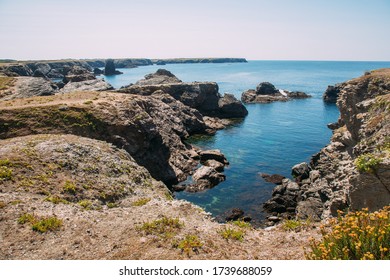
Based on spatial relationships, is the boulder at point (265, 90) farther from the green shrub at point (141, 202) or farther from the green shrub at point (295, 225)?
the green shrub at point (295, 225)

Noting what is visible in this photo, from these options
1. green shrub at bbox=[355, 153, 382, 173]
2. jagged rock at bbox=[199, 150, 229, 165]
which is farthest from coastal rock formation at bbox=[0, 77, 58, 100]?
green shrub at bbox=[355, 153, 382, 173]

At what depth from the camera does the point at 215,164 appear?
5772cm

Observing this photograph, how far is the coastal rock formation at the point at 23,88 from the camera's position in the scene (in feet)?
247

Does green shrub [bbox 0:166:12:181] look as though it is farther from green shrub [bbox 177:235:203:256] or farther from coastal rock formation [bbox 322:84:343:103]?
coastal rock formation [bbox 322:84:343:103]

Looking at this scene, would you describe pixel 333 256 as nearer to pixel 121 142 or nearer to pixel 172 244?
pixel 172 244

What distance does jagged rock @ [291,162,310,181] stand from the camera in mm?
52559

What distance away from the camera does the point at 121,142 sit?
45375 mm

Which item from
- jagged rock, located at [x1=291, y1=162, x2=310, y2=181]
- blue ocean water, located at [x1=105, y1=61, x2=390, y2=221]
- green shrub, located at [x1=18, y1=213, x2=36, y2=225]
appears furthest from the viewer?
jagged rock, located at [x1=291, y1=162, x2=310, y2=181]

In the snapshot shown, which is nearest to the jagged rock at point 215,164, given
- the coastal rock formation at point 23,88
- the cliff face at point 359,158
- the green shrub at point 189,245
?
the cliff face at point 359,158

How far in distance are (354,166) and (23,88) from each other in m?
84.1

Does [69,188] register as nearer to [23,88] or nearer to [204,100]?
[23,88]

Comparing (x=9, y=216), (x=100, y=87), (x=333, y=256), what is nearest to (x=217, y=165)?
(x=9, y=216)

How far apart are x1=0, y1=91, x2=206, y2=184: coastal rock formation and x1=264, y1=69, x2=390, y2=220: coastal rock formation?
2022 cm

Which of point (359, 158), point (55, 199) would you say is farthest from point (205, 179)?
point (55, 199)
